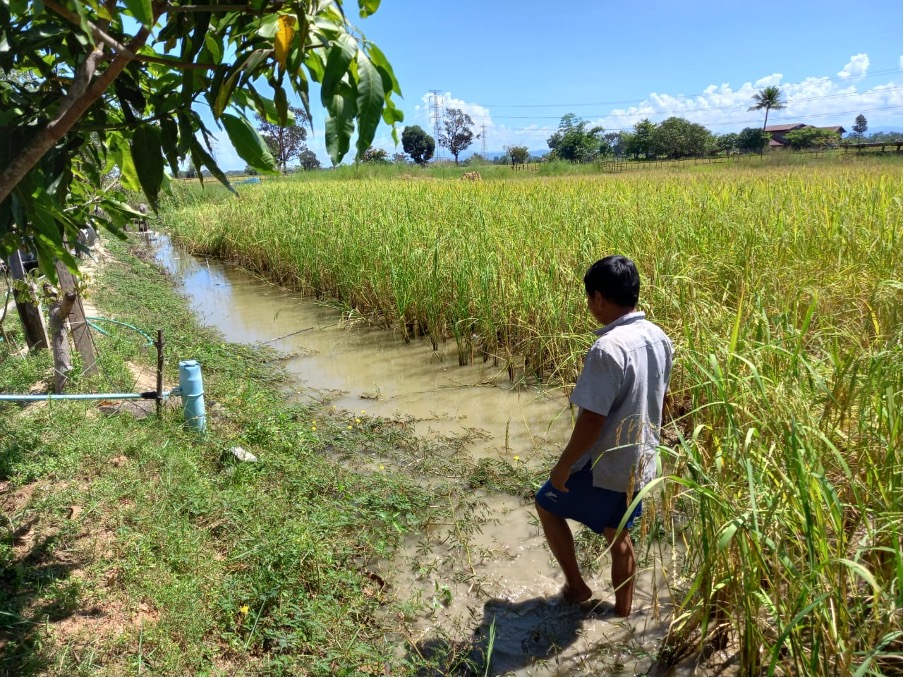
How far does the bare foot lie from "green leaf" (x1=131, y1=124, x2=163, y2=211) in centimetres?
189

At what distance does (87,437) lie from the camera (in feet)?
9.42

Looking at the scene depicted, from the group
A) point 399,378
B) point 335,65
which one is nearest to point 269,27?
point 335,65

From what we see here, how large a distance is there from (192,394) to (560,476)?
2199mm

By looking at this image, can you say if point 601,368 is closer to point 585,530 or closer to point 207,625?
point 585,530

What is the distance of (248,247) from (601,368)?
331 inches

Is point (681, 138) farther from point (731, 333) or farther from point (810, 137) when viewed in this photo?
point (731, 333)

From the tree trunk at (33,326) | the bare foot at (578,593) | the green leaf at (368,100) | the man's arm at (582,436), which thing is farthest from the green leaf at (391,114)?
the tree trunk at (33,326)

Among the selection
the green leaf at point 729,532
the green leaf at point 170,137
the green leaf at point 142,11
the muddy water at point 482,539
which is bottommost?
the muddy water at point 482,539

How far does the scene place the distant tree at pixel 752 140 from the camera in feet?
151

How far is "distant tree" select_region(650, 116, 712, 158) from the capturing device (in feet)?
137

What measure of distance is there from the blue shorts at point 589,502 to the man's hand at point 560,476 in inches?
1.6

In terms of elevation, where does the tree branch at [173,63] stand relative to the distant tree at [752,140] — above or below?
below

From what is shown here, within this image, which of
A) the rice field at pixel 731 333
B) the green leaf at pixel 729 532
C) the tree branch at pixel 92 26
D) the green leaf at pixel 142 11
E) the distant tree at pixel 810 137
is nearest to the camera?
the green leaf at pixel 142 11

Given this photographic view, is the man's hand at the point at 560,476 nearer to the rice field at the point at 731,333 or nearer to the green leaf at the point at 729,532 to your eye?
the rice field at the point at 731,333
